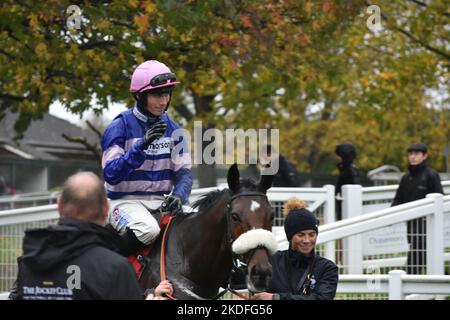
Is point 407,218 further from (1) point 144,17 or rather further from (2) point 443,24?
(2) point 443,24

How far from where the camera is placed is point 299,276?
5934mm

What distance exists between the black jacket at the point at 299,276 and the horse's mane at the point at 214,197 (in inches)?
18.9

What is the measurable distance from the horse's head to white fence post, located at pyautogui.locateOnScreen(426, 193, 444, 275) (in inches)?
159

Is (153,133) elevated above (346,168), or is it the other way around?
(346,168)

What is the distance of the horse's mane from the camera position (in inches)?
241

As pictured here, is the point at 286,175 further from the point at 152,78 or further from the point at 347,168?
the point at 152,78

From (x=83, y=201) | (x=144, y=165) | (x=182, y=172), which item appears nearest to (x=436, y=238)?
(x=182, y=172)

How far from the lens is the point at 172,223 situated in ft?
20.9

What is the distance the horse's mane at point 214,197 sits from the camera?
6.13 meters

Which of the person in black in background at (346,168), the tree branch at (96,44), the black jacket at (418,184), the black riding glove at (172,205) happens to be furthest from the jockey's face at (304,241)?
the person in black in background at (346,168)

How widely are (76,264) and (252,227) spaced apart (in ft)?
6.44

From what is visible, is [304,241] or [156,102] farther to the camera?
[156,102]

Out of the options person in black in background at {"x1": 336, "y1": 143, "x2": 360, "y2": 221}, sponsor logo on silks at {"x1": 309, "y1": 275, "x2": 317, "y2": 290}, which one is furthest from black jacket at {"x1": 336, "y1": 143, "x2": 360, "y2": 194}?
sponsor logo on silks at {"x1": 309, "y1": 275, "x2": 317, "y2": 290}
